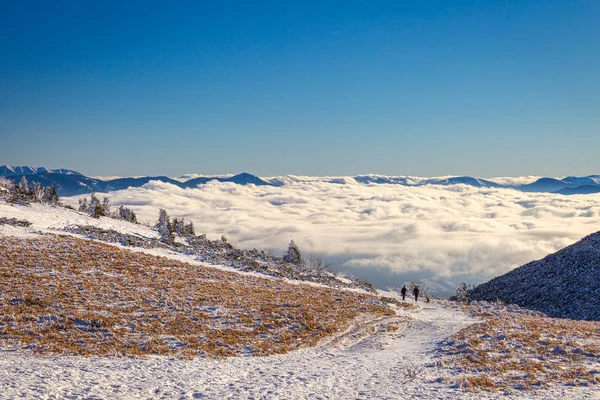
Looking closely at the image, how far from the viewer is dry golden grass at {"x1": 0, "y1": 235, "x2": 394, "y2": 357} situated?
22172 millimetres

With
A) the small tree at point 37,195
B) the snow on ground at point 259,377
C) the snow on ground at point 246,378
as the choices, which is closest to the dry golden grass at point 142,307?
the snow on ground at point 259,377

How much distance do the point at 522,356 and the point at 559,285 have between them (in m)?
39.4

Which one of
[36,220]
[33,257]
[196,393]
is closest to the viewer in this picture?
[196,393]

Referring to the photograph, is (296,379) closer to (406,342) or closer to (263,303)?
(406,342)

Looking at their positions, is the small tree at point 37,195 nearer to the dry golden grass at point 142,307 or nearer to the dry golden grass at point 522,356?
the dry golden grass at point 142,307

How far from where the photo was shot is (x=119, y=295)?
30.7 metres

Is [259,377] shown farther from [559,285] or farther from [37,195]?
[37,195]

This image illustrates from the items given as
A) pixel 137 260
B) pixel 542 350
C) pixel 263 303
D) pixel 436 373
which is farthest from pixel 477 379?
pixel 137 260

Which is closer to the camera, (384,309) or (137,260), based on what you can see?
(384,309)

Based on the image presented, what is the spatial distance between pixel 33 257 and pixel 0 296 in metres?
10.8

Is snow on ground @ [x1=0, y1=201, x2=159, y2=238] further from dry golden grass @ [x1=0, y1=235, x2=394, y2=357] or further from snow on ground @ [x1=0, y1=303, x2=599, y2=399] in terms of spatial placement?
snow on ground @ [x1=0, y1=303, x2=599, y2=399]

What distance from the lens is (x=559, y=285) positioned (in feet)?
178

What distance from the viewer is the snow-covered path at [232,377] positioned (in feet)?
51.1

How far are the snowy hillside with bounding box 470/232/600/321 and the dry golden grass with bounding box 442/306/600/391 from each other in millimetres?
22129
